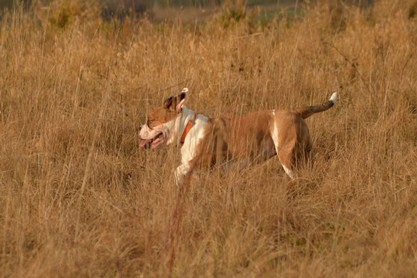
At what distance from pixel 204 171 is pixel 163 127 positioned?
29.6 inches

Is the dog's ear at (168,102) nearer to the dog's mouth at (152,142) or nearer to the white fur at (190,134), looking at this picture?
the white fur at (190,134)

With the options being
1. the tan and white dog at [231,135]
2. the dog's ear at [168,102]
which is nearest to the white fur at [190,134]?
the tan and white dog at [231,135]

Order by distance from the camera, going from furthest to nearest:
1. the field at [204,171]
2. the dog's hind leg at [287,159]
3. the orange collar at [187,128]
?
the orange collar at [187,128]
the dog's hind leg at [287,159]
the field at [204,171]

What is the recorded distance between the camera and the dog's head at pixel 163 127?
6796 mm

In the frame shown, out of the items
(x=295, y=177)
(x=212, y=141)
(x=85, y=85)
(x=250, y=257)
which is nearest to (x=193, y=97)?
(x=85, y=85)

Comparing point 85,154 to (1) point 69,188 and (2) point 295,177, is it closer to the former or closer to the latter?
(1) point 69,188

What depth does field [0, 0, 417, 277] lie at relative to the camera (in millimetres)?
4770

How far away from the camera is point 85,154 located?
6.78 meters

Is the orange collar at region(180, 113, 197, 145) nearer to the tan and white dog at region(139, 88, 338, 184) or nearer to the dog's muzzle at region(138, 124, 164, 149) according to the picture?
the tan and white dog at region(139, 88, 338, 184)

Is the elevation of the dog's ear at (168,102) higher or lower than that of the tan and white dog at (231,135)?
higher

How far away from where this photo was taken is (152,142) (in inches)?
270

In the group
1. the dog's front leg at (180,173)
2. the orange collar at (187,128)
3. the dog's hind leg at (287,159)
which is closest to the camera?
the dog's front leg at (180,173)

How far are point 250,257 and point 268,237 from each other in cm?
31

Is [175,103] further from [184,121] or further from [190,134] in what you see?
[190,134]
